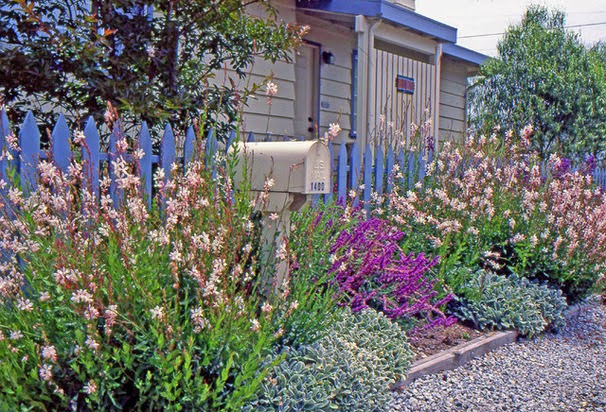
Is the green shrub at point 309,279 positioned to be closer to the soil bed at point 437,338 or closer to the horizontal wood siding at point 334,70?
the soil bed at point 437,338

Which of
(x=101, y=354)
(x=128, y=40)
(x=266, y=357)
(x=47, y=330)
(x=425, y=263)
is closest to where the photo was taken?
(x=101, y=354)

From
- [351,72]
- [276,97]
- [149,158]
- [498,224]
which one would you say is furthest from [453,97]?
[149,158]

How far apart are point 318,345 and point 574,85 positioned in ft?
32.5

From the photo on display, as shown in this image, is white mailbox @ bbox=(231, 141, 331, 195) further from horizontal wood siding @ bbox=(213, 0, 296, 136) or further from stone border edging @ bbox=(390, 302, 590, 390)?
horizontal wood siding @ bbox=(213, 0, 296, 136)

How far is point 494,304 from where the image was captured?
561 centimetres

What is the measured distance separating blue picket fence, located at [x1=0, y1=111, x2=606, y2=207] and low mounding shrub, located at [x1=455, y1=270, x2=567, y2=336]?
1.10 metres

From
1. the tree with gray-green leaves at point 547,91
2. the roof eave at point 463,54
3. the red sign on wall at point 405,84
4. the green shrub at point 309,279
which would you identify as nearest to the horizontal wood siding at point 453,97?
the roof eave at point 463,54

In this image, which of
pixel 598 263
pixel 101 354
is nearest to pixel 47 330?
pixel 101 354

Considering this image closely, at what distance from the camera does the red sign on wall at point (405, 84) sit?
10.7 m

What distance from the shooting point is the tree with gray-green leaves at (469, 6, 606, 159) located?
12.0 m

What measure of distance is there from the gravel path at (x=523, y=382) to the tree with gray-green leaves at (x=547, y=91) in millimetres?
6810

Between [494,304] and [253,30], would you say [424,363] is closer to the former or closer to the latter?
[494,304]

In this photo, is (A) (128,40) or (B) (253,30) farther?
(B) (253,30)

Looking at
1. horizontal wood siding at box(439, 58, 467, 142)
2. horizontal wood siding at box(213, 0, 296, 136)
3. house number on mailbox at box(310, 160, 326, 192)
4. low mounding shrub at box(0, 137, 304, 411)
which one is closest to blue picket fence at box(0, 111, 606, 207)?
low mounding shrub at box(0, 137, 304, 411)
